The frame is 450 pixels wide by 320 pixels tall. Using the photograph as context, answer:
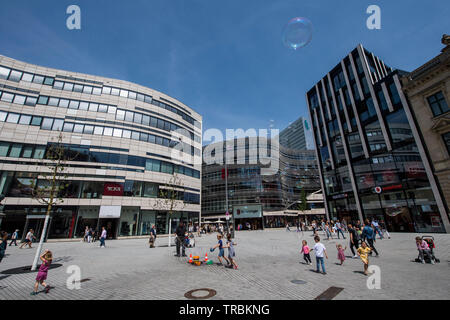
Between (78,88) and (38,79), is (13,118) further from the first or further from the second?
(78,88)

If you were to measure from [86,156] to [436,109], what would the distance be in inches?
1858

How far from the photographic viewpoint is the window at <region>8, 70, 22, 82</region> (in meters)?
29.8

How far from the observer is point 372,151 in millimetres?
29828

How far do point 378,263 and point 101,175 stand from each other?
34127 millimetres

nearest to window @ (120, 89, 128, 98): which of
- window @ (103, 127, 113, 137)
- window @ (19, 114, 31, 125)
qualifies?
window @ (103, 127, 113, 137)

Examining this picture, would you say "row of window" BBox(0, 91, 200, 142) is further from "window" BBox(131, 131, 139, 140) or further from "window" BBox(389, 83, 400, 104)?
"window" BBox(389, 83, 400, 104)

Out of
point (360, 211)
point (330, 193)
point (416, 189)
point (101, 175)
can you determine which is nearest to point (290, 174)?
point (330, 193)

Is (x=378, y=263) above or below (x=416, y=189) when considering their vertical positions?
below

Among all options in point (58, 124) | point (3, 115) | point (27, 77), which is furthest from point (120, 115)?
point (3, 115)

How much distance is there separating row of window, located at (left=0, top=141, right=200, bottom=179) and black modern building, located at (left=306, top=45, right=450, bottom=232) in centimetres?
3059

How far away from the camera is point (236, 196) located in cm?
6050
